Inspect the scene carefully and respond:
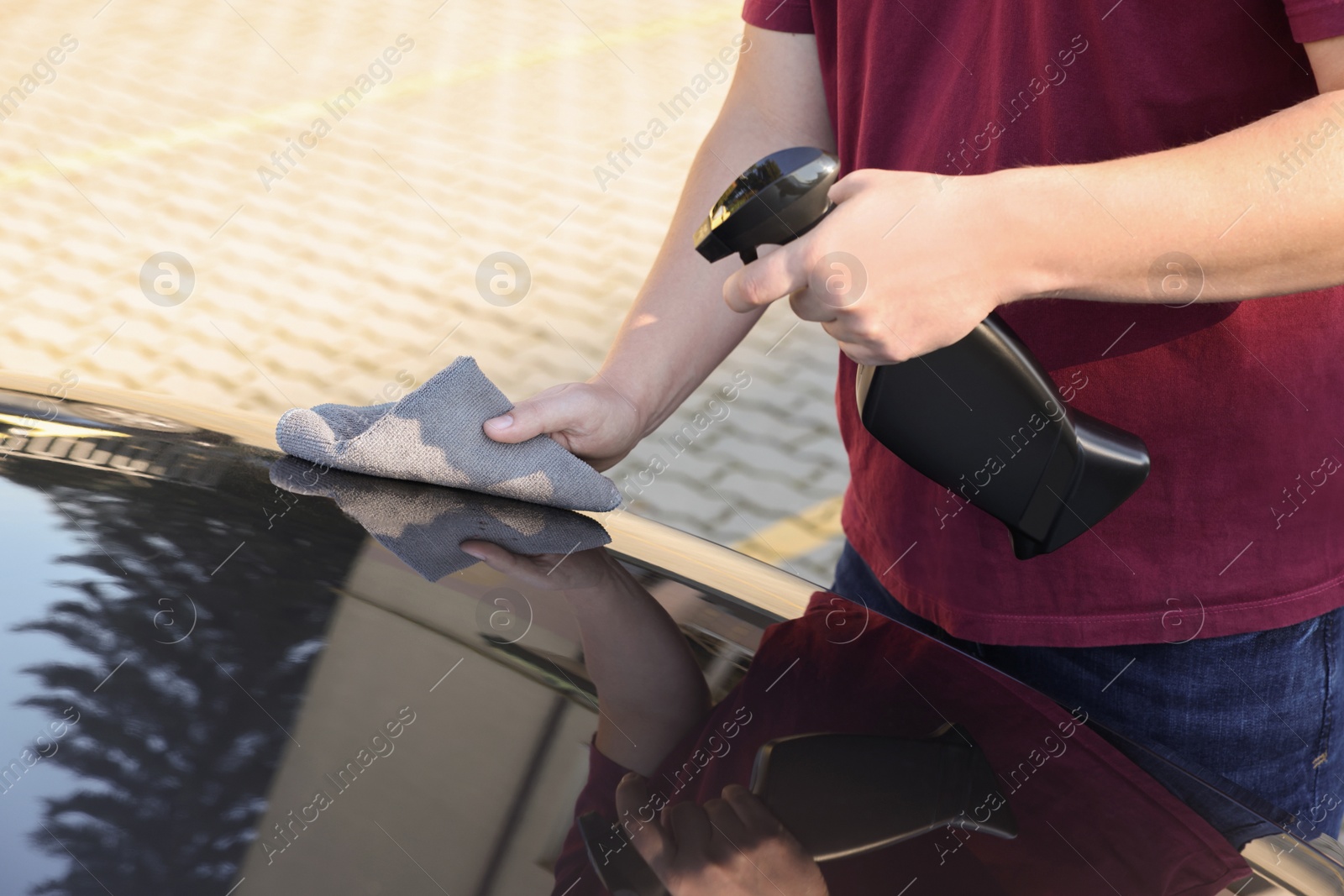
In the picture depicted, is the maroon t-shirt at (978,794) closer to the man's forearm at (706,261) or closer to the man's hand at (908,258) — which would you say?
→ the man's hand at (908,258)

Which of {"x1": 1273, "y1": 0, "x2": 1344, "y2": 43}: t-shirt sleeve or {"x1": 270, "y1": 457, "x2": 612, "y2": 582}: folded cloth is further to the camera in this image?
{"x1": 270, "y1": 457, "x2": 612, "y2": 582}: folded cloth

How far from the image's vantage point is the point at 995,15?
1181mm

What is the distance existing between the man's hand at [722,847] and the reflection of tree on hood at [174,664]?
27cm

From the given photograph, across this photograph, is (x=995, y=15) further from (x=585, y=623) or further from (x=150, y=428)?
(x=150, y=428)

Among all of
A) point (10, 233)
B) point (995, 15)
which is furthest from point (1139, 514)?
point (10, 233)

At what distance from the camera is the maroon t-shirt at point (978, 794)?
80 centimetres

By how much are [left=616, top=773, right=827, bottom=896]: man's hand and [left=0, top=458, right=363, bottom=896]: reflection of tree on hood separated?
10.8 inches
